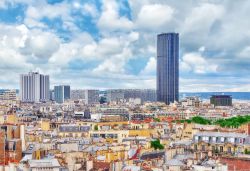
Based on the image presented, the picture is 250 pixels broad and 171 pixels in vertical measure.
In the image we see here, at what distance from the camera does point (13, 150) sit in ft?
170

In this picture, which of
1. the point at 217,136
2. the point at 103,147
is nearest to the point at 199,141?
the point at 217,136

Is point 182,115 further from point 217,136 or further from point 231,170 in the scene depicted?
point 231,170

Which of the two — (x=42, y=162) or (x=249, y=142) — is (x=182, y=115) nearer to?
(x=249, y=142)

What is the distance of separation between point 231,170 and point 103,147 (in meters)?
22.6

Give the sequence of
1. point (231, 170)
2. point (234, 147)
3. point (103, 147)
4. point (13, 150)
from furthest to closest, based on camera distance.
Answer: point (234, 147), point (103, 147), point (13, 150), point (231, 170)

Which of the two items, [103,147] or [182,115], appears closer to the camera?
[103,147]

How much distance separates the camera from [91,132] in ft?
342

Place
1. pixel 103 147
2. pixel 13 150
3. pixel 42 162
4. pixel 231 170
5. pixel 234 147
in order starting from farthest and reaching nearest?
1. pixel 234 147
2. pixel 103 147
3. pixel 13 150
4. pixel 231 170
5. pixel 42 162

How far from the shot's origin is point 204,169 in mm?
41188

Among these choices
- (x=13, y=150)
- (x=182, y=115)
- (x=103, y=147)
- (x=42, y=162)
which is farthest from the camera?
(x=182, y=115)

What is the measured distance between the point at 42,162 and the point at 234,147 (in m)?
36.6

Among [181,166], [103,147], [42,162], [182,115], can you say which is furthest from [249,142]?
[182,115]

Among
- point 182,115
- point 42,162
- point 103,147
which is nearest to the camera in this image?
point 42,162

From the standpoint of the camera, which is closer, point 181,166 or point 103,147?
point 181,166
